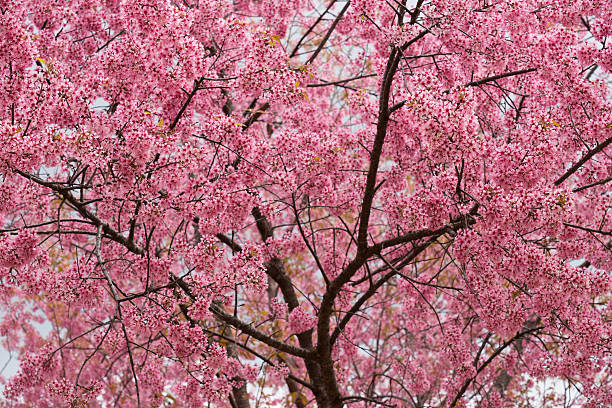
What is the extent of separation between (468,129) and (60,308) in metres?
12.5

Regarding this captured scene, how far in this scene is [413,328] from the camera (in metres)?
9.11

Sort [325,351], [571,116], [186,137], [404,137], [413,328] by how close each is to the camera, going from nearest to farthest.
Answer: [571,116]
[186,137]
[404,137]
[325,351]
[413,328]

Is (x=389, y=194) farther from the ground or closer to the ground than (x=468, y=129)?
farther from the ground

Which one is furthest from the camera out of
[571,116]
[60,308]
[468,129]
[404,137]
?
[60,308]

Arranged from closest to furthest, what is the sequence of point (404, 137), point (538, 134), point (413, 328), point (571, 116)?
point (538, 134)
point (571, 116)
point (404, 137)
point (413, 328)

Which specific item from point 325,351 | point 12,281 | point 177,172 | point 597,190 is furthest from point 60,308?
point 597,190

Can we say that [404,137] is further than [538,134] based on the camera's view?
Yes

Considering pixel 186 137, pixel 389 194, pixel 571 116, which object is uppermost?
pixel 186 137

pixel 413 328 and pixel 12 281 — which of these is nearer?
pixel 12 281

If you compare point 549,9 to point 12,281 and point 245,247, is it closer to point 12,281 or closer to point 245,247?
point 245,247

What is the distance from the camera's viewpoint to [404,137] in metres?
6.72

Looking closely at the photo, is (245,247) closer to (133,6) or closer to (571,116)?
(133,6)

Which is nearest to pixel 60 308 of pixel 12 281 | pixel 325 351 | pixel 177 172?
pixel 12 281

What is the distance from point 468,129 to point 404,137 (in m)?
2.07
